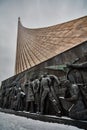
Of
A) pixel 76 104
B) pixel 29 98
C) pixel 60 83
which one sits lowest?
pixel 76 104

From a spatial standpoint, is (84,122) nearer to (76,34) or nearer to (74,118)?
(74,118)

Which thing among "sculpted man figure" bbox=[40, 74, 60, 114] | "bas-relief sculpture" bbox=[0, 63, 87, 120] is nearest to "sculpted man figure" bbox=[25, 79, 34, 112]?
"bas-relief sculpture" bbox=[0, 63, 87, 120]

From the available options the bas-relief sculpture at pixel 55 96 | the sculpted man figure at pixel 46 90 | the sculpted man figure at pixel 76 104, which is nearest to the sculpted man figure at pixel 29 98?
the bas-relief sculpture at pixel 55 96

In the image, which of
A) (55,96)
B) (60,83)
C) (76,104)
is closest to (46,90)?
(55,96)

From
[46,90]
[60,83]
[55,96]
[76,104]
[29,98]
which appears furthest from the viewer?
[29,98]

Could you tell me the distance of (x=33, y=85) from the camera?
6895mm

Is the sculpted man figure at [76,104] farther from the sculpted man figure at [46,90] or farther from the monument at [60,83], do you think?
the sculpted man figure at [46,90]

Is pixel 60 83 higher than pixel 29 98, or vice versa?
pixel 60 83

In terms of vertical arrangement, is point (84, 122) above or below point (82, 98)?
below

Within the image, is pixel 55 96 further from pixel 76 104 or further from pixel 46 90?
pixel 76 104

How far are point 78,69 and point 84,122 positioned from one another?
151 centimetres

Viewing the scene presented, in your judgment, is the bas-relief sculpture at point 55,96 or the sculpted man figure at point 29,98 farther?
the sculpted man figure at point 29,98

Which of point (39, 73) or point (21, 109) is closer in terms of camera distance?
point (39, 73)

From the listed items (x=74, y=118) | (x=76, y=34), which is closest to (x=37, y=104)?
(x=74, y=118)
